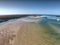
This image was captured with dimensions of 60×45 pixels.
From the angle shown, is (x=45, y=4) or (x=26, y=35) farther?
(x=45, y=4)

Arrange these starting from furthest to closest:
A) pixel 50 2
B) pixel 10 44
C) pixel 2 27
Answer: pixel 50 2 < pixel 2 27 < pixel 10 44

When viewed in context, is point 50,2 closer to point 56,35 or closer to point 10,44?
point 56,35

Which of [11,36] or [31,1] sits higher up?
[31,1]

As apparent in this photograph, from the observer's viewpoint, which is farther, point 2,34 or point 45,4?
point 45,4

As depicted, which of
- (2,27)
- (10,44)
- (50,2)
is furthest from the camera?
(50,2)

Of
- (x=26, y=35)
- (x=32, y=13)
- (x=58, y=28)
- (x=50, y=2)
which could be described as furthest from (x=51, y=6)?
(x=26, y=35)

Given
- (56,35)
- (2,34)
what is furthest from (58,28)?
(2,34)

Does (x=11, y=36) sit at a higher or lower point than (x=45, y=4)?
lower

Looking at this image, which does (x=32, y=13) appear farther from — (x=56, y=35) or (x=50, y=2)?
(x=56, y=35)
